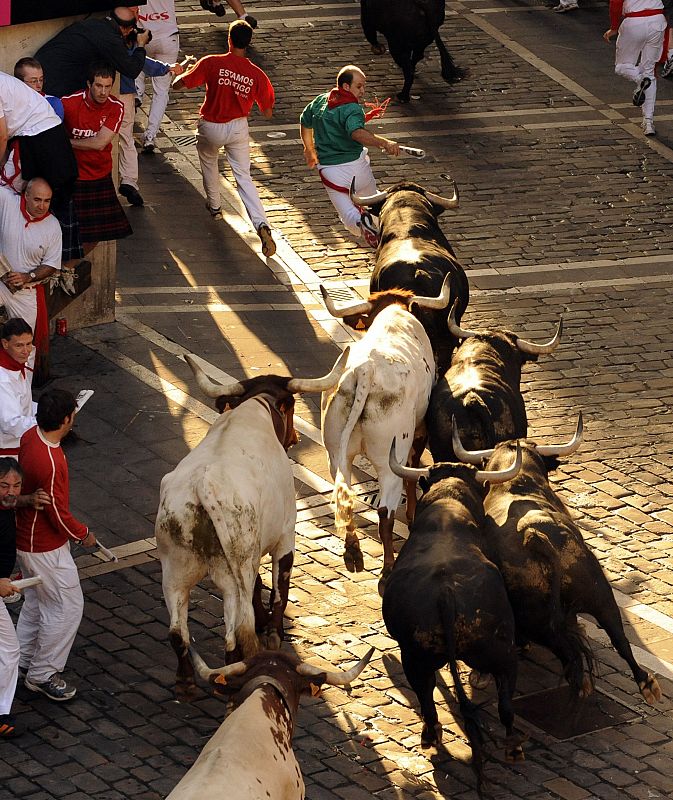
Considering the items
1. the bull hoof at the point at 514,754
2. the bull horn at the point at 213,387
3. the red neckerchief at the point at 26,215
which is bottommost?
the bull hoof at the point at 514,754

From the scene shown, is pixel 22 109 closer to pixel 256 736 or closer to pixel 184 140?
pixel 184 140

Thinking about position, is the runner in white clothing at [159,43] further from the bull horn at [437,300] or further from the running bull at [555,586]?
the running bull at [555,586]

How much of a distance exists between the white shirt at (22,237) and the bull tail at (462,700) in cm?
543

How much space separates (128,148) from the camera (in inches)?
657

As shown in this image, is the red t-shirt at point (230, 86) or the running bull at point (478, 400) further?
the red t-shirt at point (230, 86)

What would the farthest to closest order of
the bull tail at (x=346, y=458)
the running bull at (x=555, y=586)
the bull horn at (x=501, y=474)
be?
the bull tail at (x=346, y=458) → the bull horn at (x=501, y=474) → the running bull at (x=555, y=586)

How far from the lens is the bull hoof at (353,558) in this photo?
10719 millimetres

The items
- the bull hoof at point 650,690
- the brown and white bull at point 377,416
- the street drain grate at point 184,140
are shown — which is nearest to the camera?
the bull hoof at point 650,690

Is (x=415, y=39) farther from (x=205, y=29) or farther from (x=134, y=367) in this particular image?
(x=134, y=367)

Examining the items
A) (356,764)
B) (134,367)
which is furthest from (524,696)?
(134,367)

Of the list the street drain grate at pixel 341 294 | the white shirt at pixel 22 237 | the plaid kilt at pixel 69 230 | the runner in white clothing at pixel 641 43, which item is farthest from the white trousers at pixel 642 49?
the white shirt at pixel 22 237

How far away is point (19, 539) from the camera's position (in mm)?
8891

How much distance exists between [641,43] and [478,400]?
422 inches

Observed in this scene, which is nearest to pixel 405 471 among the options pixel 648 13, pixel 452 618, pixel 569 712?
pixel 452 618
